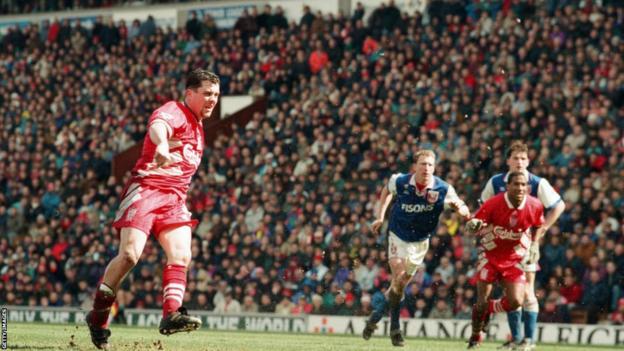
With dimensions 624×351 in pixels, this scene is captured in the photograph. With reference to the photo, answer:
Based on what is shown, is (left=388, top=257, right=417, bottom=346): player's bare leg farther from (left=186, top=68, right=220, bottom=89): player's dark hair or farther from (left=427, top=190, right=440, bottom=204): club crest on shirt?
(left=186, top=68, right=220, bottom=89): player's dark hair

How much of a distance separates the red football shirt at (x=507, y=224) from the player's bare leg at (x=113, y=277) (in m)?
4.35

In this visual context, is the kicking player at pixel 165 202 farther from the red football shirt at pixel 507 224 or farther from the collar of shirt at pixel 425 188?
the collar of shirt at pixel 425 188

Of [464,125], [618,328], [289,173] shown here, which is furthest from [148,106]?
[618,328]

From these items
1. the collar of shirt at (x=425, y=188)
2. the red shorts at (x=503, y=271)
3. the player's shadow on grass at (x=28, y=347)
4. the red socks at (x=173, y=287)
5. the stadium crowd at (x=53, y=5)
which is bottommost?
the player's shadow on grass at (x=28, y=347)

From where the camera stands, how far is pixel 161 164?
1003cm

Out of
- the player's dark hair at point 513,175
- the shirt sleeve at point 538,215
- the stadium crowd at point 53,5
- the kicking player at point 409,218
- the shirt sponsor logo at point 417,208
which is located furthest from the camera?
the stadium crowd at point 53,5

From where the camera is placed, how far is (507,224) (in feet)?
43.5

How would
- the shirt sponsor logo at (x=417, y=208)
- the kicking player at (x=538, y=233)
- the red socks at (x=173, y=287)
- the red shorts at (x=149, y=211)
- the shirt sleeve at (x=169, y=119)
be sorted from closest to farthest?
the red socks at (x=173, y=287), the shirt sleeve at (x=169, y=119), the red shorts at (x=149, y=211), the kicking player at (x=538, y=233), the shirt sponsor logo at (x=417, y=208)

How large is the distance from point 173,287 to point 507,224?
14.5 feet

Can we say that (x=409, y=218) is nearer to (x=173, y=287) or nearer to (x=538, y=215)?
(x=538, y=215)

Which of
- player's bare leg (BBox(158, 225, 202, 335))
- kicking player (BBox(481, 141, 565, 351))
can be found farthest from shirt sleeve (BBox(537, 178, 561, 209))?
player's bare leg (BBox(158, 225, 202, 335))

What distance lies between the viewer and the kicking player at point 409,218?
14562mm

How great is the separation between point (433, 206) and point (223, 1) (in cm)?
2007

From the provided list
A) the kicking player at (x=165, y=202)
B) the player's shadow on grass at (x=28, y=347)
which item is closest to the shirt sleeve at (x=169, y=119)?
the kicking player at (x=165, y=202)
